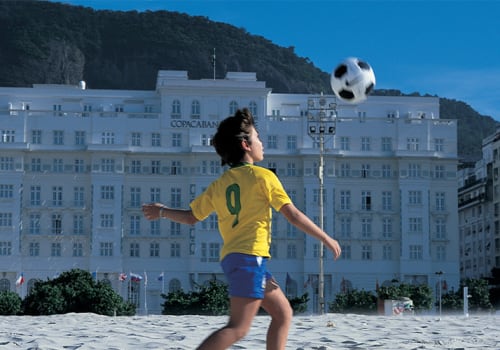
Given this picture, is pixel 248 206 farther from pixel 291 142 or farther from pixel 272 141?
pixel 291 142

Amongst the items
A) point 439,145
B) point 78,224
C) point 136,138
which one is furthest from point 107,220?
point 439,145

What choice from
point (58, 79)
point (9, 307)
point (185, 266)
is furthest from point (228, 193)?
point (58, 79)

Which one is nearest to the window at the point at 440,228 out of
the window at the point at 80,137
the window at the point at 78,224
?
the window at the point at 78,224

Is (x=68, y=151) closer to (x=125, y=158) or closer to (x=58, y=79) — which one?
(x=125, y=158)

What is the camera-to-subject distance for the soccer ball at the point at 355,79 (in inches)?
775

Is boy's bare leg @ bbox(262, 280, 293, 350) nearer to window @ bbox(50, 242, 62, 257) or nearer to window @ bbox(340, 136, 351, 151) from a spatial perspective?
window @ bbox(50, 242, 62, 257)

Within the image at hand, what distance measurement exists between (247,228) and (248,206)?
175mm

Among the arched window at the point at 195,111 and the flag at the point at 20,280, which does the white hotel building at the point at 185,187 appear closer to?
the arched window at the point at 195,111

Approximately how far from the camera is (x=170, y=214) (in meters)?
8.70

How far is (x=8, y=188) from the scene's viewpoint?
3287 inches

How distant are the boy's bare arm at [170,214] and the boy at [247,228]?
0.17m

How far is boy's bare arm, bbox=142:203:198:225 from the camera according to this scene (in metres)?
8.60

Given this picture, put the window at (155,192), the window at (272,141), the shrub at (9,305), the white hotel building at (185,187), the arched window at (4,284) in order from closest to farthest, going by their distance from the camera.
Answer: the shrub at (9,305) < the arched window at (4,284) < the white hotel building at (185,187) < the window at (155,192) < the window at (272,141)

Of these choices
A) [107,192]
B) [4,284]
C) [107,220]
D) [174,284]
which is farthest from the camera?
[107,192]
